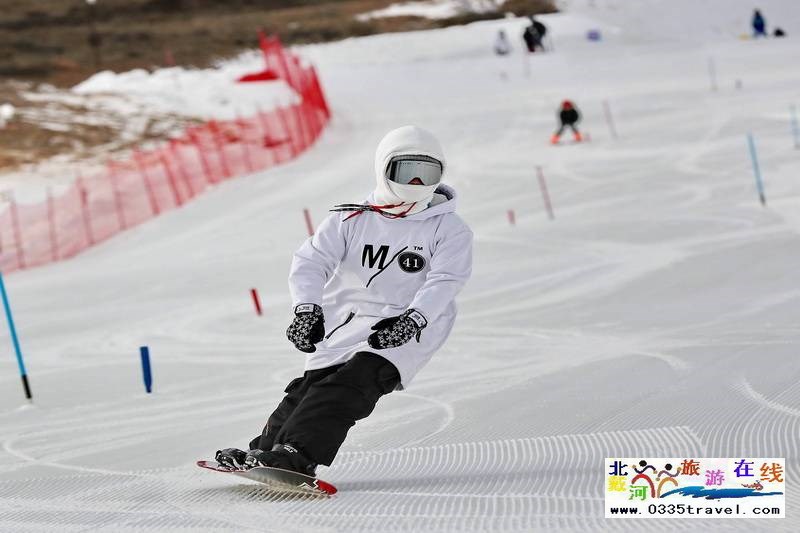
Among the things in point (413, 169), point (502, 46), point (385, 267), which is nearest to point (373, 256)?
point (385, 267)

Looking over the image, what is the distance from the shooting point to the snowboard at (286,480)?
4.84 m

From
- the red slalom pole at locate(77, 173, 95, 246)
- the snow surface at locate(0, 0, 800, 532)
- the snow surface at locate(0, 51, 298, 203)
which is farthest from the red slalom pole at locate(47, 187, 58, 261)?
the snow surface at locate(0, 51, 298, 203)

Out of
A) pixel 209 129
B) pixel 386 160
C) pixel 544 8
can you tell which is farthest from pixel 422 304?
pixel 544 8

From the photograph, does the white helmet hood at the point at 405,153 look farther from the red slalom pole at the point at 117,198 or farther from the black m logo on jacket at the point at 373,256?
the red slalom pole at the point at 117,198

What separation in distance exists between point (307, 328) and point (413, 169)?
2.48 ft

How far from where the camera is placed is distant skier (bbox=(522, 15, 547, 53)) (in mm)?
46062

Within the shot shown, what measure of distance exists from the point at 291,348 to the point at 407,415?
3.52 metres

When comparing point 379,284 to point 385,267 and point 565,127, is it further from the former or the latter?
point 565,127

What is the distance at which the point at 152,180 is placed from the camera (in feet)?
91.2

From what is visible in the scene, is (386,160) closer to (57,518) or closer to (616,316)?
(57,518)

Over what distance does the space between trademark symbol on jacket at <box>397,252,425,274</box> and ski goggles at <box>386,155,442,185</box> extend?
290mm

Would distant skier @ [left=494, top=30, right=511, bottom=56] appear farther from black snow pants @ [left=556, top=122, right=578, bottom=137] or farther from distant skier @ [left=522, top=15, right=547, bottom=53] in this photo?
black snow pants @ [left=556, top=122, right=578, bottom=137]

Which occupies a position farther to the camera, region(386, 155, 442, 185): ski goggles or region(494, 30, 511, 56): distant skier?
region(494, 30, 511, 56): distant skier

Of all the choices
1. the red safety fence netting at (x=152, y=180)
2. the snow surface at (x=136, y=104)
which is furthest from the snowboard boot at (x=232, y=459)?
the snow surface at (x=136, y=104)
